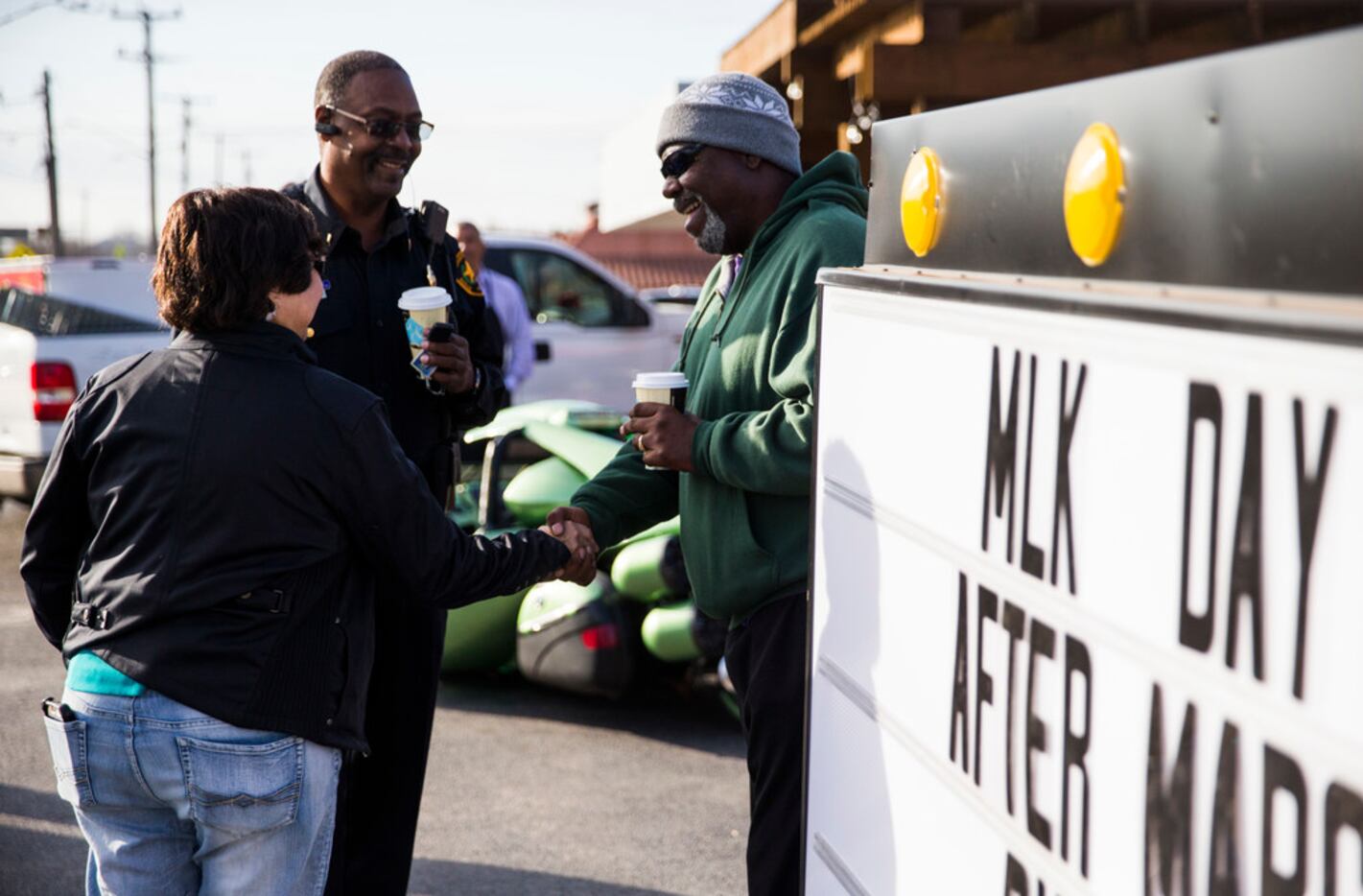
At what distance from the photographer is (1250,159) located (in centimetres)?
115

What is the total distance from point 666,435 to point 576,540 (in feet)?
1.09

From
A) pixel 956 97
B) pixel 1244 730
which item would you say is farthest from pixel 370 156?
pixel 956 97

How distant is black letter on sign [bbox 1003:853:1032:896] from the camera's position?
58.7 inches

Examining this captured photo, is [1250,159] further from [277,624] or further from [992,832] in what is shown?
[277,624]

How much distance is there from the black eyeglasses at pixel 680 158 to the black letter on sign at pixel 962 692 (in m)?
1.57

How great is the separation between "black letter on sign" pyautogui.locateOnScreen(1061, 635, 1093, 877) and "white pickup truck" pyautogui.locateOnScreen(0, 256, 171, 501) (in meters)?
8.49

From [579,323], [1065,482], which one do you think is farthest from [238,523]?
[579,323]

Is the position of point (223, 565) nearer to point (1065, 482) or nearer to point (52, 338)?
point (1065, 482)

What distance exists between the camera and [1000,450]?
4.91 feet

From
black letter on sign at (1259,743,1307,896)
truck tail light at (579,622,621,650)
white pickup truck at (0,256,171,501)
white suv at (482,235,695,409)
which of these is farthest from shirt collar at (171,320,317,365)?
Answer: white suv at (482,235,695,409)

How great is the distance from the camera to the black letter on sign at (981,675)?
1.56 meters

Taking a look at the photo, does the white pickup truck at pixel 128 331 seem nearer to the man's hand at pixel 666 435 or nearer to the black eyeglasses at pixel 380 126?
the black eyeglasses at pixel 380 126

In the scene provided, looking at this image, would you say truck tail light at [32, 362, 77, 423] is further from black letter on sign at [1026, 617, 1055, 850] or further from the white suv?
black letter on sign at [1026, 617, 1055, 850]

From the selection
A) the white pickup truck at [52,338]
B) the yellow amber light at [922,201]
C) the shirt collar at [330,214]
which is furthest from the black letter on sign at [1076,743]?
the white pickup truck at [52,338]
